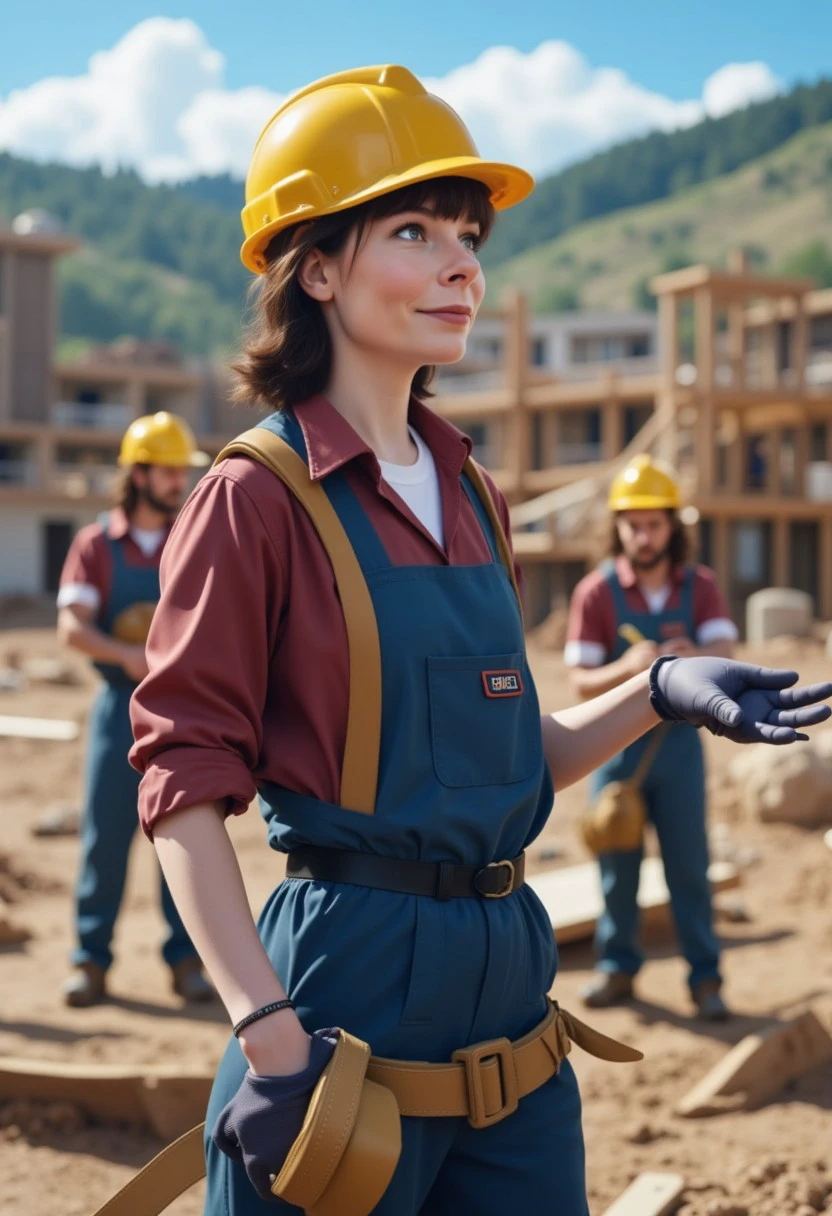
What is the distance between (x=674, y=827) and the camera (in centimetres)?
657

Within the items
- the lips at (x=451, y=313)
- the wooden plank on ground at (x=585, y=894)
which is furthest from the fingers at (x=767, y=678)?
the wooden plank on ground at (x=585, y=894)

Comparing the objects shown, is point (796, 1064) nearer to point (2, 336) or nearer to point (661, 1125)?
point (661, 1125)

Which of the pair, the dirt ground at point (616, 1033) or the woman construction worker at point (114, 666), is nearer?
the dirt ground at point (616, 1033)

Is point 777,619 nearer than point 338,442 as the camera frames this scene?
No

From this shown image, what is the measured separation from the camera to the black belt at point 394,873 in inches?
84.2

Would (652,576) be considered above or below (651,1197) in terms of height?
above

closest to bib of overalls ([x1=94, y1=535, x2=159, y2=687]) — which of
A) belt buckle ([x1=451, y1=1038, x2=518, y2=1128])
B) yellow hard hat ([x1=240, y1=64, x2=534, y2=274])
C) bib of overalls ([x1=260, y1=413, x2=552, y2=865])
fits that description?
yellow hard hat ([x1=240, y1=64, x2=534, y2=274])

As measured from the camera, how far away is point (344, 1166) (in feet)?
6.34

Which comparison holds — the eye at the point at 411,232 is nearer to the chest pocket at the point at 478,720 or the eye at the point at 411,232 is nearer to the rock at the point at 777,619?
the chest pocket at the point at 478,720

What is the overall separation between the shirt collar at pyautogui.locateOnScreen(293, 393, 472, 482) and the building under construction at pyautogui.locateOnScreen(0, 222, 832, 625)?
13463 millimetres

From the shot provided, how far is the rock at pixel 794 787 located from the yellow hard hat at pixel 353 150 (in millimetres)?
9036

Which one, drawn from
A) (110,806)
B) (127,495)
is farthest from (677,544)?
(110,806)

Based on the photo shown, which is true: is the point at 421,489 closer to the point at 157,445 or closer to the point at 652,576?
the point at 652,576

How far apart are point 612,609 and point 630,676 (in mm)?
394
